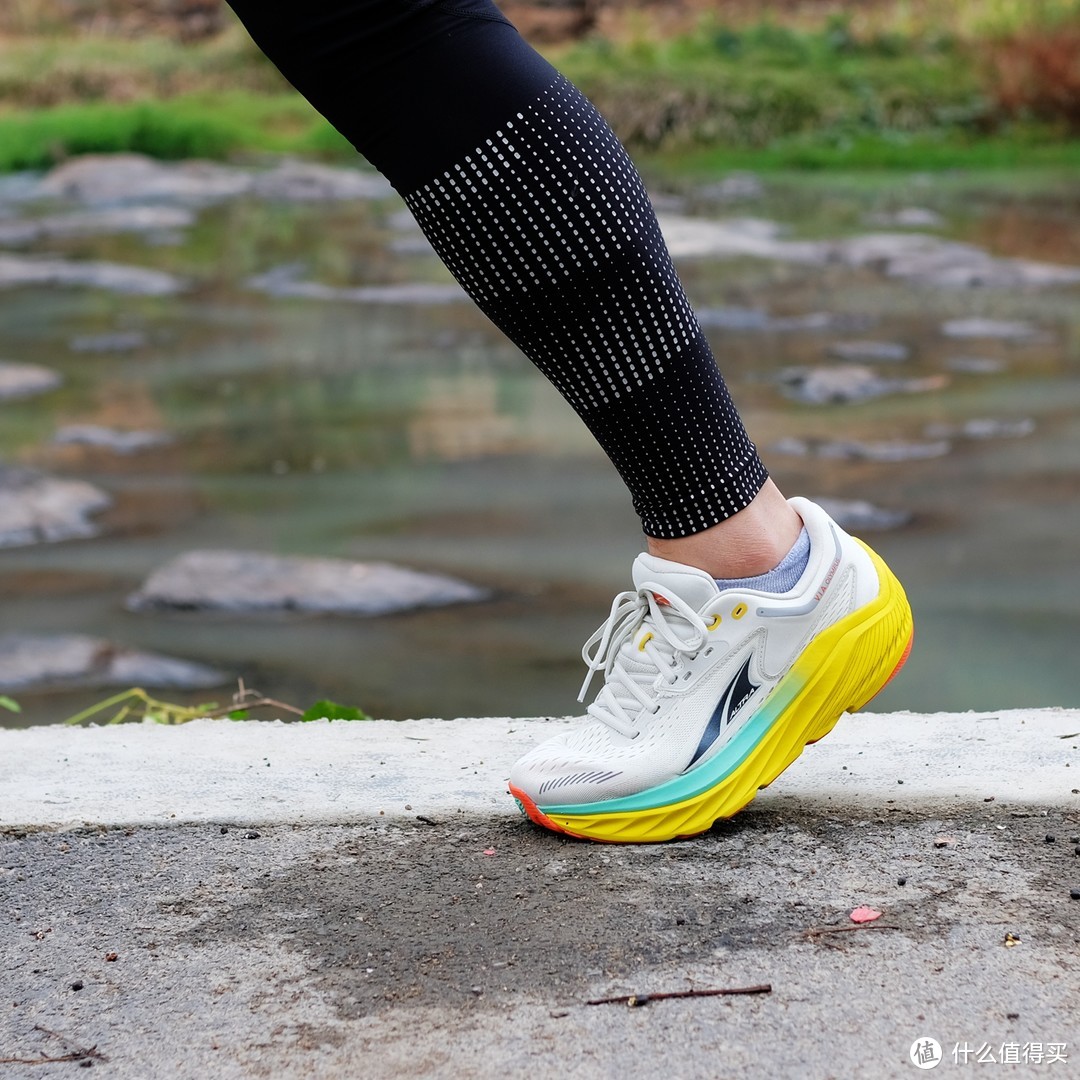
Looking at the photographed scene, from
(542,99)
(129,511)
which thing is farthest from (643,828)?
(129,511)

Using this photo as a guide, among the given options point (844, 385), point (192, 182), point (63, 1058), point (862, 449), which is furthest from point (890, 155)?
point (63, 1058)

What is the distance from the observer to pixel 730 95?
505 centimetres

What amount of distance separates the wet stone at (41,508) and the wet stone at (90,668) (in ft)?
1.39

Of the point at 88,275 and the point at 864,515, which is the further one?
the point at 88,275

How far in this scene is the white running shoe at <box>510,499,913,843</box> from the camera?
0.74m

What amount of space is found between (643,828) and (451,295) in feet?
11.9

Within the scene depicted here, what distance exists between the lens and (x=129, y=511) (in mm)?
2713

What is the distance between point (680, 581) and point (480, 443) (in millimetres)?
2326

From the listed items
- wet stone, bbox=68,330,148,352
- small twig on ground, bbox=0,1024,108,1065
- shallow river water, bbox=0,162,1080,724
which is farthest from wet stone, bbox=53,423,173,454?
small twig on ground, bbox=0,1024,108,1065

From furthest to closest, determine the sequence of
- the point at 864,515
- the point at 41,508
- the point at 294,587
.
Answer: the point at 41,508, the point at 864,515, the point at 294,587

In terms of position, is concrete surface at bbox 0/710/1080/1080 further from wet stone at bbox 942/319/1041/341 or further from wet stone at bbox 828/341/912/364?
wet stone at bbox 942/319/1041/341

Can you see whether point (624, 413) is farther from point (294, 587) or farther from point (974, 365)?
point (974, 365)

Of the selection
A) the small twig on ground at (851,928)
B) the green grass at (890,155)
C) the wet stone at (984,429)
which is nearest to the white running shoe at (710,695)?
the small twig on ground at (851,928)

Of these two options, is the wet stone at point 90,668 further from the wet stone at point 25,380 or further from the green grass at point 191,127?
the green grass at point 191,127
